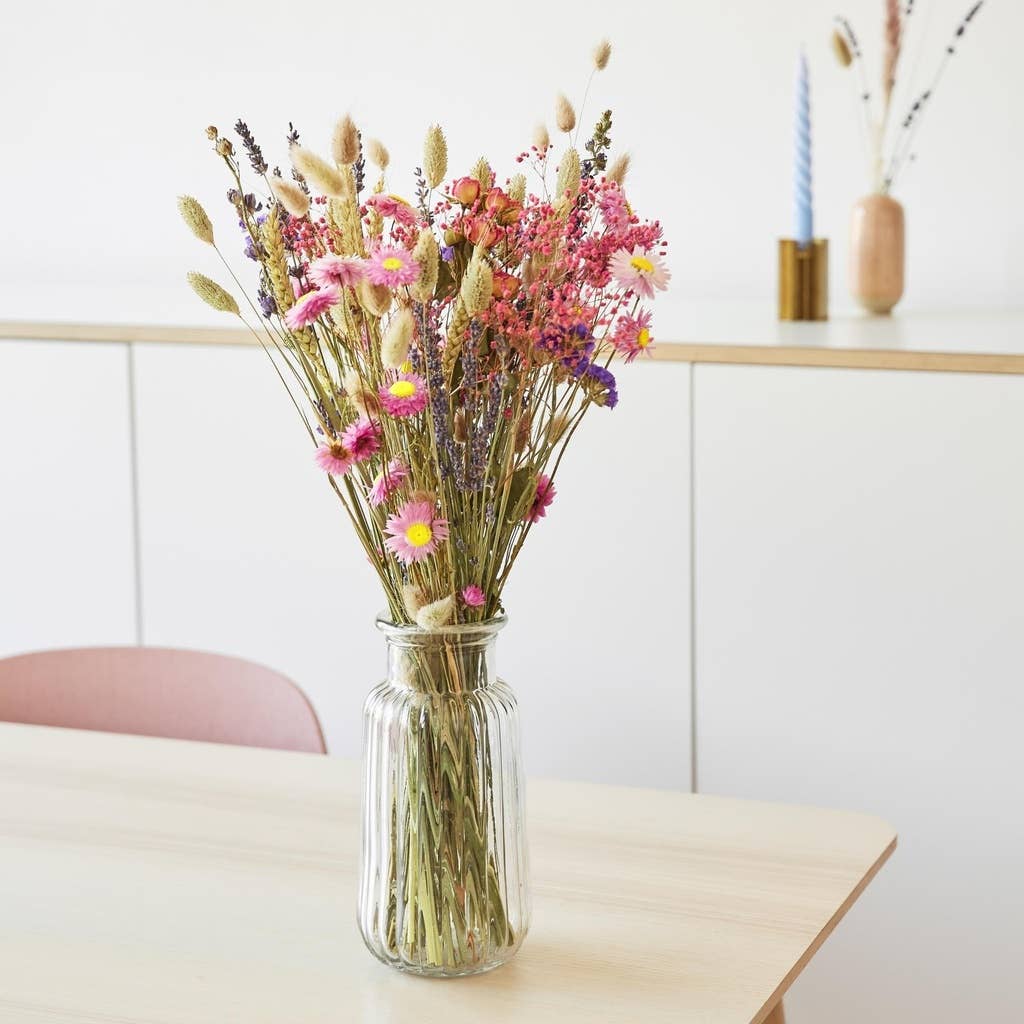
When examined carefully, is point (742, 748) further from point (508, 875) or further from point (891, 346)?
point (508, 875)

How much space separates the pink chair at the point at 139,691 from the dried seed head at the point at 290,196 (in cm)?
91

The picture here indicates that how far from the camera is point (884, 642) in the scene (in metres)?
1.98

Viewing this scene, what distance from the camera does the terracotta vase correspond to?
2.27 meters

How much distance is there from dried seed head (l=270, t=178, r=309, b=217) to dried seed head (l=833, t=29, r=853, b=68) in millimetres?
1564

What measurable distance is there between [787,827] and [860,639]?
754 millimetres

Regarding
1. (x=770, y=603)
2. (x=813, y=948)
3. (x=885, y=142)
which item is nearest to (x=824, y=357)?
(x=770, y=603)

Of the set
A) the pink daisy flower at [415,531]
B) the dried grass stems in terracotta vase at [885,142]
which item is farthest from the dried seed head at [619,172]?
the dried grass stems in terracotta vase at [885,142]

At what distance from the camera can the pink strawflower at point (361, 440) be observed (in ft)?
3.04

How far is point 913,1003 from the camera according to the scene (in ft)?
6.66

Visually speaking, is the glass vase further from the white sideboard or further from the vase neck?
the white sideboard

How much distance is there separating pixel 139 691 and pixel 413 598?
919mm

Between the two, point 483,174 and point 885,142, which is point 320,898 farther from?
point 885,142

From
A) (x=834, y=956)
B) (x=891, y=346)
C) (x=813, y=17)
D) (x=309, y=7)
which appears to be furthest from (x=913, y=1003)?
(x=309, y=7)

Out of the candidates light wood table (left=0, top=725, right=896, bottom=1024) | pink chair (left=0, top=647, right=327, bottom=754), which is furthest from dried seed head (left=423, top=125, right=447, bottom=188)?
pink chair (left=0, top=647, right=327, bottom=754)
